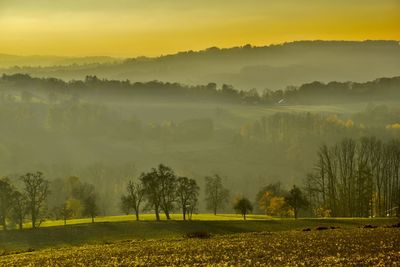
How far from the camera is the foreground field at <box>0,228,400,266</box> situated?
49719 millimetres

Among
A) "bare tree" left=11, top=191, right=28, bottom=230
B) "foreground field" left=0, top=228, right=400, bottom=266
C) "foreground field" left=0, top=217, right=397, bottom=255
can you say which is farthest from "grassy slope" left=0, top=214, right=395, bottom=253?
"foreground field" left=0, top=228, right=400, bottom=266

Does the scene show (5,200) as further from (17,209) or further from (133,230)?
(133,230)

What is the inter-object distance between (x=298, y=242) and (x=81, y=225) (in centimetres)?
5292

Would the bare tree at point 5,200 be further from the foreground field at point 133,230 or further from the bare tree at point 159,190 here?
the bare tree at point 159,190

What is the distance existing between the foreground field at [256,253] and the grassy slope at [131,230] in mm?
21030

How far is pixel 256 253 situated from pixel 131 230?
152 feet

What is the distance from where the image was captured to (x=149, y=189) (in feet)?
394

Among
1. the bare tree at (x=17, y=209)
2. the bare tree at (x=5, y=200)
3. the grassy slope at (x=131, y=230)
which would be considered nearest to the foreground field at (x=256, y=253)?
the grassy slope at (x=131, y=230)

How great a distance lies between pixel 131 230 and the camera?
98625 mm

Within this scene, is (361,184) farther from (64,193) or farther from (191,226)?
(64,193)

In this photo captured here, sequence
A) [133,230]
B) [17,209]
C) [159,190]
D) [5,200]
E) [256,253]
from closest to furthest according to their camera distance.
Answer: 1. [256,253]
2. [133,230]
3. [17,209]
4. [5,200]
5. [159,190]

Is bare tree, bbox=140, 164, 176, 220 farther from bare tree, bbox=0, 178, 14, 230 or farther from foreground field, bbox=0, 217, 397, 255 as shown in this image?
bare tree, bbox=0, 178, 14, 230

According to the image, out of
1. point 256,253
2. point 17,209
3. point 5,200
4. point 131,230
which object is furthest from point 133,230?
point 256,253

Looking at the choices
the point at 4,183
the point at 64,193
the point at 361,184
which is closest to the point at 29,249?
the point at 4,183
